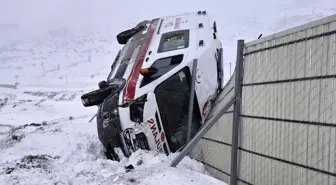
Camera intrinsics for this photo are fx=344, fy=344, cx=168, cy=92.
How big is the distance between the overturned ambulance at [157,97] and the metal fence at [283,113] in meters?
1.21

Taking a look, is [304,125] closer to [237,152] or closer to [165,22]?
[237,152]

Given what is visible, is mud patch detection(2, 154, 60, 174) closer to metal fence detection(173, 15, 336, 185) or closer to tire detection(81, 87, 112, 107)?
tire detection(81, 87, 112, 107)

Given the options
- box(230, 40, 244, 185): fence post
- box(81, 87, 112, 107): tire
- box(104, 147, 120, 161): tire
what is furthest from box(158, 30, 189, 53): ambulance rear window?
box(230, 40, 244, 185): fence post

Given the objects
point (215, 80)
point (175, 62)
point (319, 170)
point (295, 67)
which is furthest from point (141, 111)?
point (319, 170)

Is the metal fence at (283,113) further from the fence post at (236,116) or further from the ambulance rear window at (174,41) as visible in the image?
the ambulance rear window at (174,41)

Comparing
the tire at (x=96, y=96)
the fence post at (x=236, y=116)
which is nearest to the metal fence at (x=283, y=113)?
the fence post at (x=236, y=116)

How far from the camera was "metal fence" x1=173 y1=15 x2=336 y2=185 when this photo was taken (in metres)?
2.95

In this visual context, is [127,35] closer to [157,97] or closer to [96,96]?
[96,96]

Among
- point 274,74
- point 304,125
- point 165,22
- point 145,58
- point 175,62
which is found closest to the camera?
point 304,125

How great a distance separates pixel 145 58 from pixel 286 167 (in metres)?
3.82

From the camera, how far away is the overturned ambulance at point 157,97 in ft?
18.7

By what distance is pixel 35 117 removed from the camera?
14.7m

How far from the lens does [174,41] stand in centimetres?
691

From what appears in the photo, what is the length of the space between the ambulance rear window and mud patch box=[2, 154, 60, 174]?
2.87 metres
